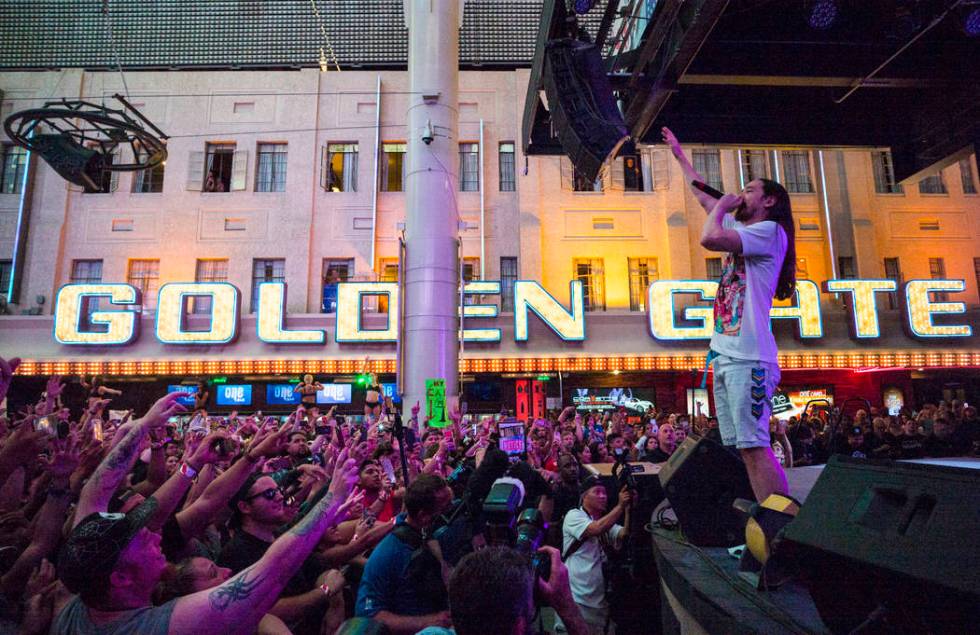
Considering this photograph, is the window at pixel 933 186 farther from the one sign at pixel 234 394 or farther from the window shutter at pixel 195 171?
the window shutter at pixel 195 171

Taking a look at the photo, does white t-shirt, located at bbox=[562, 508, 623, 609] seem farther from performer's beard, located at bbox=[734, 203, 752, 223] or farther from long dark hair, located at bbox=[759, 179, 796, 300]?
performer's beard, located at bbox=[734, 203, 752, 223]

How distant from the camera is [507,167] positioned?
2064 centimetres

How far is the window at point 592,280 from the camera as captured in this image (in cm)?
1967

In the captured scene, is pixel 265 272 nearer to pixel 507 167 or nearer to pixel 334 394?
pixel 334 394

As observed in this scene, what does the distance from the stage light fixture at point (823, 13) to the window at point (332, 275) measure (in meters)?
16.2

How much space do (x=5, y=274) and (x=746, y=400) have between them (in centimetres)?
2410

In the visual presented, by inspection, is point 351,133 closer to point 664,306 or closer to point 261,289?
point 261,289

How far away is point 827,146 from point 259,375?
15931 mm

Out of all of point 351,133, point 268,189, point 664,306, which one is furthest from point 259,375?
point 664,306

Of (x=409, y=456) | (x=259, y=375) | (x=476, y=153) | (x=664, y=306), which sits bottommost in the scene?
(x=409, y=456)

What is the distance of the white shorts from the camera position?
119 inches

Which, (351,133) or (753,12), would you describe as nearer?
(753,12)

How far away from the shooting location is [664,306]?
56.5 feet

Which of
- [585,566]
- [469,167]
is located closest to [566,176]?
[469,167]
